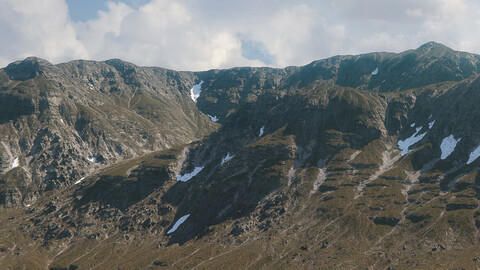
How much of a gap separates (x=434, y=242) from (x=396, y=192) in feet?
151

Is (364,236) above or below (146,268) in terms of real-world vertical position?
below

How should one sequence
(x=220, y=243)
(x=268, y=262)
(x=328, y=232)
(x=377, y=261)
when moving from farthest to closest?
1. (x=220, y=243)
2. (x=328, y=232)
3. (x=268, y=262)
4. (x=377, y=261)

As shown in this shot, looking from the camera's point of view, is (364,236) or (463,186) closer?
(364,236)

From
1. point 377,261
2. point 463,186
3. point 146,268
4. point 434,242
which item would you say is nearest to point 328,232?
point 377,261

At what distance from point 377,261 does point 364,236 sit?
2090 centimetres

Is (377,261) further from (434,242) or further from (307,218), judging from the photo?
(307,218)

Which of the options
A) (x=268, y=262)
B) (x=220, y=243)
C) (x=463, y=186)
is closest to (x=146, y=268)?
(x=220, y=243)

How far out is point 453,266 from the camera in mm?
134500

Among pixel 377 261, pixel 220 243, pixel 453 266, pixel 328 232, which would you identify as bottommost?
pixel 453 266

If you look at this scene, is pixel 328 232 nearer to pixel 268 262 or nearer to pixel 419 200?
pixel 268 262

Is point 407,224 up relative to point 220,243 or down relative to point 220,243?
down

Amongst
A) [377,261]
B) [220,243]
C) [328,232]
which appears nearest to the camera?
[377,261]

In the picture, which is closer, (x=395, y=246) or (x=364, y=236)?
(x=395, y=246)

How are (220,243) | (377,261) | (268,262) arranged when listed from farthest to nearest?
(220,243) → (268,262) → (377,261)
